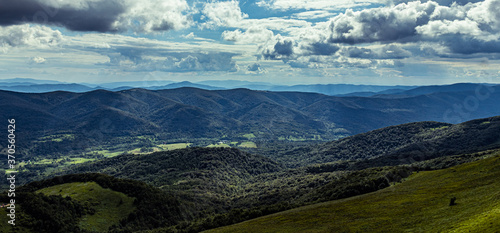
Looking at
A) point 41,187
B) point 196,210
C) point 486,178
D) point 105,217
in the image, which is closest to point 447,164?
point 486,178

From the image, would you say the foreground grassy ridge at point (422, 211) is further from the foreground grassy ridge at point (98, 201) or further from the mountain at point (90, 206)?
the foreground grassy ridge at point (98, 201)

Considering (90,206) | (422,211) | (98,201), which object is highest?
(422,211)

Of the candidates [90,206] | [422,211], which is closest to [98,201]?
[90,206]

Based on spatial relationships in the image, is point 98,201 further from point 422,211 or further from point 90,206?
point 422,211

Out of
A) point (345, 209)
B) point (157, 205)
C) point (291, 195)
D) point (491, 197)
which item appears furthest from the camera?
point (291, 195)

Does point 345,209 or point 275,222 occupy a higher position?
point 345,209

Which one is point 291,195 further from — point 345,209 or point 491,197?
point 491,197

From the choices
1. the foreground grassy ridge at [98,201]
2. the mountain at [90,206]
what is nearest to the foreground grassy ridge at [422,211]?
the mountain at [90,206]
